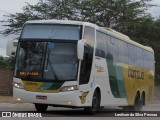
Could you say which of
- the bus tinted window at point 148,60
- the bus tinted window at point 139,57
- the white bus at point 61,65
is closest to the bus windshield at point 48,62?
the white bus at point 61,65

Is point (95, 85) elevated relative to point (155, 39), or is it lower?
lower

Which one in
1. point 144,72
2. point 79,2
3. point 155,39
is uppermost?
point 79,2

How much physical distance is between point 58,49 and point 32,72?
1241 mm

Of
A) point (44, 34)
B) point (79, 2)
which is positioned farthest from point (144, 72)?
point (79, 2)

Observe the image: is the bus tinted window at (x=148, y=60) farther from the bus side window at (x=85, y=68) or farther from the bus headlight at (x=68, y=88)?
the bus headlight at (x=68, y=88)

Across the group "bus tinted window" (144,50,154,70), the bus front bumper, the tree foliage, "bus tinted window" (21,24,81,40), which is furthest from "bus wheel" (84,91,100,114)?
the tree foliage

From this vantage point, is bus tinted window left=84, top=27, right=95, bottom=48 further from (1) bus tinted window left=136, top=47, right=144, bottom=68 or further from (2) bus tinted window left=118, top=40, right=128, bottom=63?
(1) bus tinted window left=136, top=47, right=144, bottom=68

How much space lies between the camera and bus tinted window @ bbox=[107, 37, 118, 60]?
19.4 meters

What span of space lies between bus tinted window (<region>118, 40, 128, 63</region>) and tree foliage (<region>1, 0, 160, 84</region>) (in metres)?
17.8

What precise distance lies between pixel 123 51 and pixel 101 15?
1908cm

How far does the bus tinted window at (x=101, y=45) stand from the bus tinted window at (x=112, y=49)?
539 millimetres

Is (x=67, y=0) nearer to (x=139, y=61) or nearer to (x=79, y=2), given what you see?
(x=79, y=2)

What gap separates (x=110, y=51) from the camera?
1950 cm

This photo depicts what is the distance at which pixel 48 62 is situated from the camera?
651 inches
